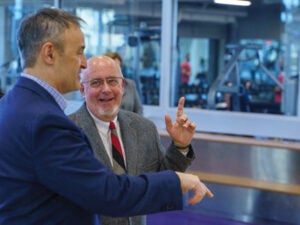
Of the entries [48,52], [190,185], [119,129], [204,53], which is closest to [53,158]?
[48,52]

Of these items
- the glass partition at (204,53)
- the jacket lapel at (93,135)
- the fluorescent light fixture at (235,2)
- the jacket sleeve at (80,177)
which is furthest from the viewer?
the fluorescent light fixture at (235,2)

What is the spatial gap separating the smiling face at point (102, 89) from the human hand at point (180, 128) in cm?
30

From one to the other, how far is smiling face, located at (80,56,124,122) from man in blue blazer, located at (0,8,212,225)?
683mm

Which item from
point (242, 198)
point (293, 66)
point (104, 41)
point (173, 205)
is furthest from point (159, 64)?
point (173, 205)

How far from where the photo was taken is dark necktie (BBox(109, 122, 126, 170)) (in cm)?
186

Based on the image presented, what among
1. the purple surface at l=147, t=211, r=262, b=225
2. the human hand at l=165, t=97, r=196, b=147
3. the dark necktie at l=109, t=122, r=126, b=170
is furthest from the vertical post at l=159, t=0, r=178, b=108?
the human hand at l=165, t=97, r=196, b=147

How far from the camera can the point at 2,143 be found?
1171 millimetres

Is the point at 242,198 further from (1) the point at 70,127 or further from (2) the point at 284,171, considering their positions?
(1) the point at 70,127

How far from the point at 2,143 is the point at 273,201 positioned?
3064mm

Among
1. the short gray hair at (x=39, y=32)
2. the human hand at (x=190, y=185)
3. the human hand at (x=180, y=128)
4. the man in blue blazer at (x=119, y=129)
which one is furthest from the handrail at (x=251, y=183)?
the short gray hair at (x=39, y=32)

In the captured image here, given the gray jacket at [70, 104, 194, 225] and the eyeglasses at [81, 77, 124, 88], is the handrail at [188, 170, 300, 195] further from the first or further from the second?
the eyeglasses at [81, 77, 124, 88]

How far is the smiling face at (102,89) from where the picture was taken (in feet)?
6.35

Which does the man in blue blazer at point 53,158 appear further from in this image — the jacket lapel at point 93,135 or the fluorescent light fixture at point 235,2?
the fluorescent light fixture at point 235,2

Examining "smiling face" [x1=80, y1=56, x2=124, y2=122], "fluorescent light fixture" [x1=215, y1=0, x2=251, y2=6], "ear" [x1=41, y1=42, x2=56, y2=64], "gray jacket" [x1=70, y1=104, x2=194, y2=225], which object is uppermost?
"fluorescent light fixture" [x1=215, y1=0, x2=251, y2=6]
